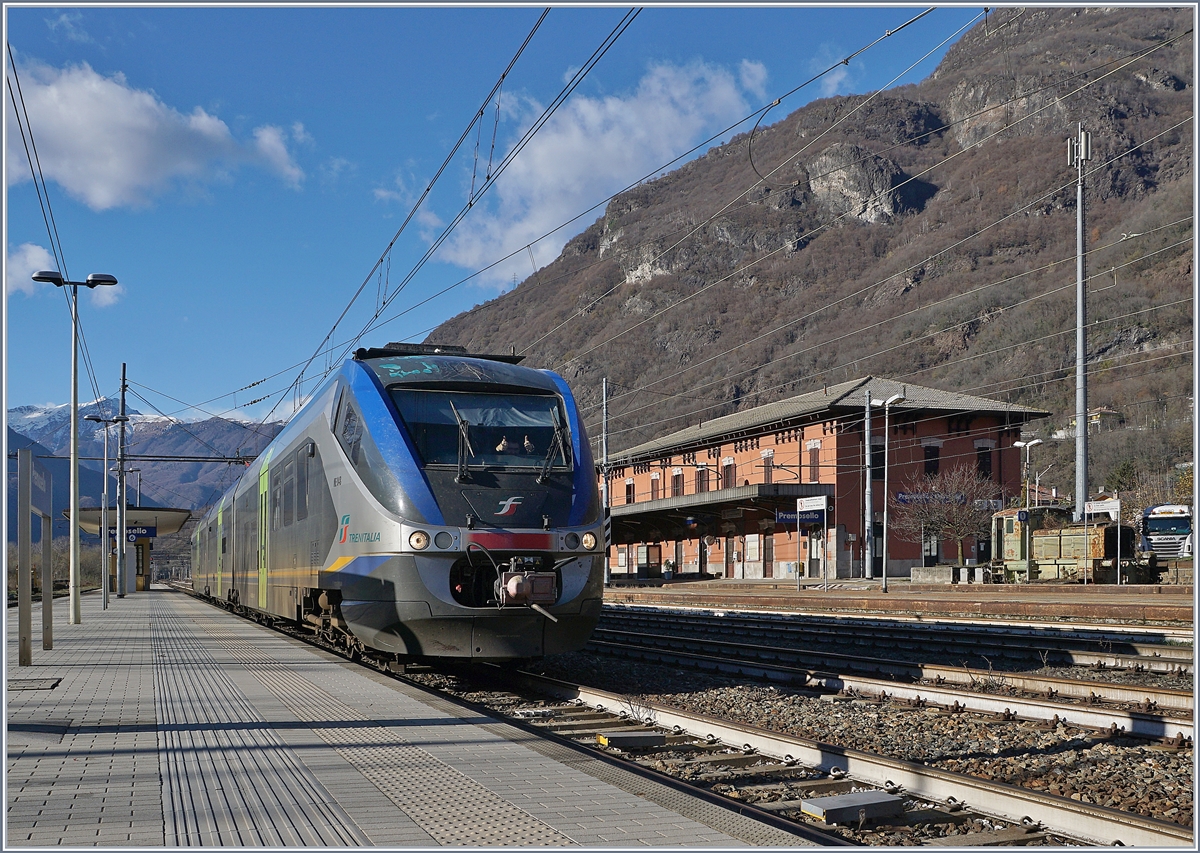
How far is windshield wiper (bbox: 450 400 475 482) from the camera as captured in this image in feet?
36.7

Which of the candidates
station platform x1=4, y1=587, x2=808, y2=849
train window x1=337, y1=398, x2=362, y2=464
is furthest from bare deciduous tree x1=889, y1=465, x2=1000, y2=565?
station platform x1=4, y1=587, x2=808, y2=849

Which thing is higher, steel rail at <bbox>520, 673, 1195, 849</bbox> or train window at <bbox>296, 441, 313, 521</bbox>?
train window at <bbox>296, 441, 313, 521</bbox>

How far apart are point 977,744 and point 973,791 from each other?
231cm

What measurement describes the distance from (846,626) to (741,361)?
11983 centimetres

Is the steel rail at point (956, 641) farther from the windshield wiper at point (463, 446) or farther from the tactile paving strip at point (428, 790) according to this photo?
the tactile paving strip at point (428, 790)

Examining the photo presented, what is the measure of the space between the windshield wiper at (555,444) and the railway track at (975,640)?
248 inches

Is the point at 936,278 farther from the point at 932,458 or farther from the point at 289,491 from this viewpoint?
the point at 289,491

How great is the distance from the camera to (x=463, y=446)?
11445 mm

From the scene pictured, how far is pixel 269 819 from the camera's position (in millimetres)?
5641

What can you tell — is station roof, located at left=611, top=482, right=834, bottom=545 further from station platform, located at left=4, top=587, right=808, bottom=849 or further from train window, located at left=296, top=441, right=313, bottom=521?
station platform, located at left=4, top=587, right=808, bottom=849

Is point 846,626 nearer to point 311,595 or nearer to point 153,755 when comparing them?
point 311,595

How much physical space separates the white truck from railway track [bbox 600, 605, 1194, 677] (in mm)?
22044

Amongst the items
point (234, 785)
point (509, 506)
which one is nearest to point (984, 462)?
point (509, 506)

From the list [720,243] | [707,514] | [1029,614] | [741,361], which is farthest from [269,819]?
[720,243]
